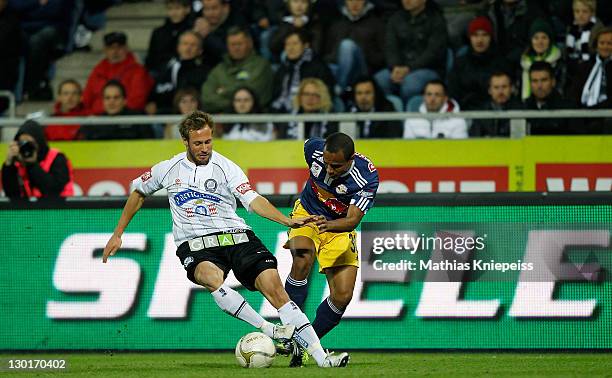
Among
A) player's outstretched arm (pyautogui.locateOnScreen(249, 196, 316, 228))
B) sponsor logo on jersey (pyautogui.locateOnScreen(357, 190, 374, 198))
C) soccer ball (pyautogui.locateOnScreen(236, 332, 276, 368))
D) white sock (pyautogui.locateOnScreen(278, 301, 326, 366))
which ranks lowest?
soccer ball (pyautogui.locateOnScreen(236, 332, 276, 368))

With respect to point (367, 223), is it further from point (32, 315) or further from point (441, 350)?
point (32, 315)

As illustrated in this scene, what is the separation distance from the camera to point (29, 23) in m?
18.4

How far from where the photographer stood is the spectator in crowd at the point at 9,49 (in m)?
17.7

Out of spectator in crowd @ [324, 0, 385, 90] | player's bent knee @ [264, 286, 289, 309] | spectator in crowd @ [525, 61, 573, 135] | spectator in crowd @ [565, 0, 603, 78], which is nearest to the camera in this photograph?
player's bent knee @ [264, 286, 289, 309]

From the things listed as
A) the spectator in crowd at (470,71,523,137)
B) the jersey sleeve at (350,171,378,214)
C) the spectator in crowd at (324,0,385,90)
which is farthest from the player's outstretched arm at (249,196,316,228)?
the spectator in crowd at (324,0,385,90)

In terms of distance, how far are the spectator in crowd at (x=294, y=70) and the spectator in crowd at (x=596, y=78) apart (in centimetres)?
282

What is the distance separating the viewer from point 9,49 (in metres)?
17.7

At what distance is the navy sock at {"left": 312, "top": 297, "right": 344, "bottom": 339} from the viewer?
10.8 metres

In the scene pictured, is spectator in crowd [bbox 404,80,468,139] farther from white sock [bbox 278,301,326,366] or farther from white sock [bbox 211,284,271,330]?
white sock [bbox 278,301,326,366]

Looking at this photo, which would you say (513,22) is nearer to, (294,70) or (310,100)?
(294,70)

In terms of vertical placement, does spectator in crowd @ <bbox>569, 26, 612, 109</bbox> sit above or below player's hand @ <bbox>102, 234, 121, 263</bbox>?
above

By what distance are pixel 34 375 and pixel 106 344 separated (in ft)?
7.34

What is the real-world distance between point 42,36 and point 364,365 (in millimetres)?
9187

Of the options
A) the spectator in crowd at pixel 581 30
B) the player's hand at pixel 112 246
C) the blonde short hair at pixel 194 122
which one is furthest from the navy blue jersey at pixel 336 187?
the spectator in crowd at pixel 581 30
